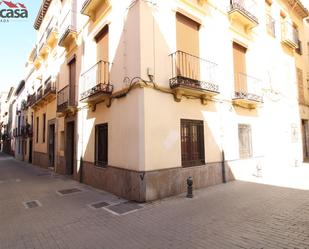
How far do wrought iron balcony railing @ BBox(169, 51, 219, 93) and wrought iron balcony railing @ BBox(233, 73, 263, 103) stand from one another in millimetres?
1631

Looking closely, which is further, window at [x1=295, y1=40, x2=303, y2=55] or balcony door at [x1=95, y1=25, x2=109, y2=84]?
window at [x1=295, y1=40, x2=303, y2=55]

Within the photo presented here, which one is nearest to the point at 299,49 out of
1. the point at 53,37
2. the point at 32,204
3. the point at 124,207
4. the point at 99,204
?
the point at 124,207

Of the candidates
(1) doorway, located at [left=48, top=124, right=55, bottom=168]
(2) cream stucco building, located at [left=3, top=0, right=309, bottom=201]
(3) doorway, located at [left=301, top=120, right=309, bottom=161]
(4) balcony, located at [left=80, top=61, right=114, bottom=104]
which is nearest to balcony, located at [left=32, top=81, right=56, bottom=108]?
(2) cream stucco building, located at [left=3, top=0, right=309, bottom=201]

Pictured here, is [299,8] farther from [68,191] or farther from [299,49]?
[68,191]

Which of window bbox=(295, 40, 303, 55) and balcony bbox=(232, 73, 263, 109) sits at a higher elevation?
window bbox=(295, 40, 303, 55)

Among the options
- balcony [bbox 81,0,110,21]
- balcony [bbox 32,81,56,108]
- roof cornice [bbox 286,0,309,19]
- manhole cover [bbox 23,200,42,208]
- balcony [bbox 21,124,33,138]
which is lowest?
manhole cover [bbox 23,200,42,208]

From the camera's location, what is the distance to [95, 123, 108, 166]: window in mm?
7821

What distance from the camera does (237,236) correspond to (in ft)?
12.2

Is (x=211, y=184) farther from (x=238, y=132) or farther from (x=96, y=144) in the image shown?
(x=96, y=144)

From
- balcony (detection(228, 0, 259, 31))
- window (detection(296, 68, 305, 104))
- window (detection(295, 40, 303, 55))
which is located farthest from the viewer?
window (detection(295, 40, 303, 55))

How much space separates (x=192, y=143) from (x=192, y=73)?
239 cm

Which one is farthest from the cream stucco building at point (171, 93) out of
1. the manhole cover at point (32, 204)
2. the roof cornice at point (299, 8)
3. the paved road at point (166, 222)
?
the manhole cover at point (32, 204)

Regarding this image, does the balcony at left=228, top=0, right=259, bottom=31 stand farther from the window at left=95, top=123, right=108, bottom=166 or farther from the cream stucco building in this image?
the window at left=95, top=123, right=108, bottom=166

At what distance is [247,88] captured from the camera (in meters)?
10.2
